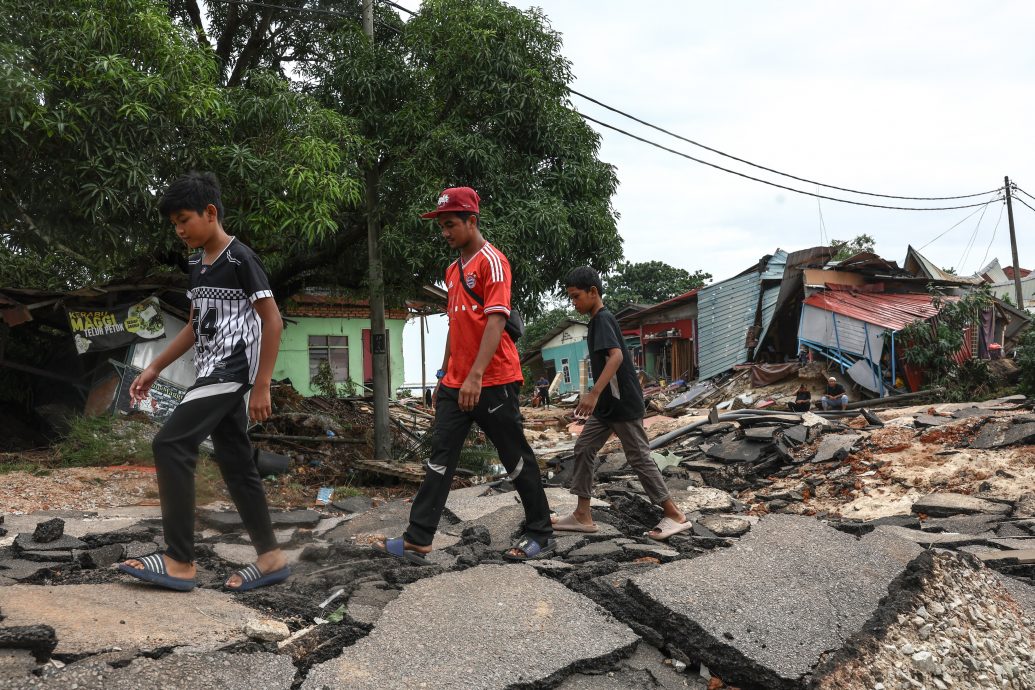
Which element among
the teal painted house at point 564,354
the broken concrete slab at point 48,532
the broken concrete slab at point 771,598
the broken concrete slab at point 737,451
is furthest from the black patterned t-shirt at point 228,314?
the teal painted house at point 564,354

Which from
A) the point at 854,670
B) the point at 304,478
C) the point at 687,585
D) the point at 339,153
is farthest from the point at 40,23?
the point at 854,670

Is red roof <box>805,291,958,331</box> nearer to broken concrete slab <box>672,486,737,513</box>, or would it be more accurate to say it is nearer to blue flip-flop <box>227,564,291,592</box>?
broken concrete slab <box>672,486,737,513</box>

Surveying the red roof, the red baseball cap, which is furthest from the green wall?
the red baseball cap

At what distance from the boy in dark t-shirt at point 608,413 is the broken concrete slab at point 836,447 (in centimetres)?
538

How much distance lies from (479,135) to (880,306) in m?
15.3

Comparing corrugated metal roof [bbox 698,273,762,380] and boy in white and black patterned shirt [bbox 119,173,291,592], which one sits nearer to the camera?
boy in white and black patterned shirt [bbox 119,173,291,592]

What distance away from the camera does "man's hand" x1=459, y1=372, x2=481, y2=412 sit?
3.96 meters

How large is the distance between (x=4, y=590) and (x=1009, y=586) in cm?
465

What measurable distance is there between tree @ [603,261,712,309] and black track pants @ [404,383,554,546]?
45.8m

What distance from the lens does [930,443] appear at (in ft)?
32.7

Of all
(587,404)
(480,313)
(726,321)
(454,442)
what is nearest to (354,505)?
(587,404)

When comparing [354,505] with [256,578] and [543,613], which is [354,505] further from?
[543,613]

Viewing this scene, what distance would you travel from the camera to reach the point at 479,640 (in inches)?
119

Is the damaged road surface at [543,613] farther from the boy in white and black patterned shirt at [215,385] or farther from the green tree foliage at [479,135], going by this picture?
the green tree foliage at [479,135]
